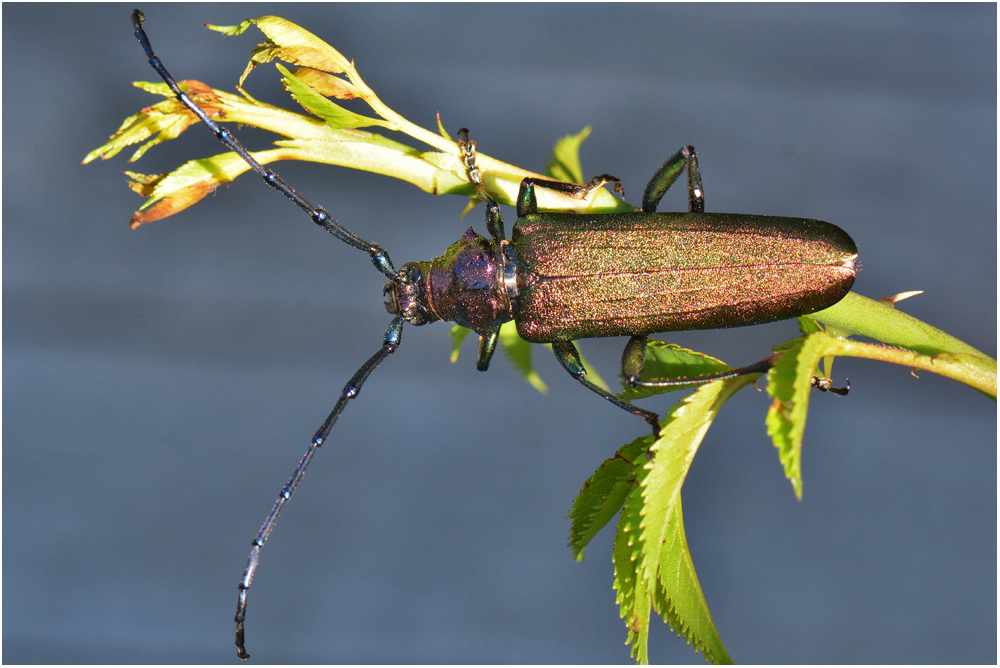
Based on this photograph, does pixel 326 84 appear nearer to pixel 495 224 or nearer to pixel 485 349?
pixel 495 224

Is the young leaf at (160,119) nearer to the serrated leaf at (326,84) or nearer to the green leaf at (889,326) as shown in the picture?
the serrated leaf at (326,84)

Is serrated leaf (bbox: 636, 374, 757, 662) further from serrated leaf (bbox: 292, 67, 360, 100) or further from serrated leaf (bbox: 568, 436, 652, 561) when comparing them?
serrated leaf (bbox: 292, 67, 360, 100)

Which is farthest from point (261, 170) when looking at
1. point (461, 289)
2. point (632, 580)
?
point (632, 580)

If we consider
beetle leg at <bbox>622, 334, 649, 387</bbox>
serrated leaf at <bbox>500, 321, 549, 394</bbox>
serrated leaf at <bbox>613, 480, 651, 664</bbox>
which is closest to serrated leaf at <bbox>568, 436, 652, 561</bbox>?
serrated leaf at <bbox>613, 480, 651, 664</bbox>

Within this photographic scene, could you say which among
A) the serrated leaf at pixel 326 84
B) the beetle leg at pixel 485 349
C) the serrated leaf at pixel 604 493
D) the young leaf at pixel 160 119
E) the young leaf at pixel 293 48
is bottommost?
the serrated leaf at pixel 604 493

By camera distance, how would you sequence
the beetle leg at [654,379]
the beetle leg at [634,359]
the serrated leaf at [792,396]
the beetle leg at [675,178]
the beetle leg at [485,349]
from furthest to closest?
the beetle leg at [485,349]
the beetle leg at [675,178]
the beetle leg at [634,359]
the beetle leg at [654,379]
the serrated leaf at [792,396]

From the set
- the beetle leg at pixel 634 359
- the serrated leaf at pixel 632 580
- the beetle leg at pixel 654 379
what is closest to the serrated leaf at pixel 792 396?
the beetle leg at pixel 654 379

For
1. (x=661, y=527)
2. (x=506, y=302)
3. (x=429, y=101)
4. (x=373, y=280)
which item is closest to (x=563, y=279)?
(x=506, y=302)
